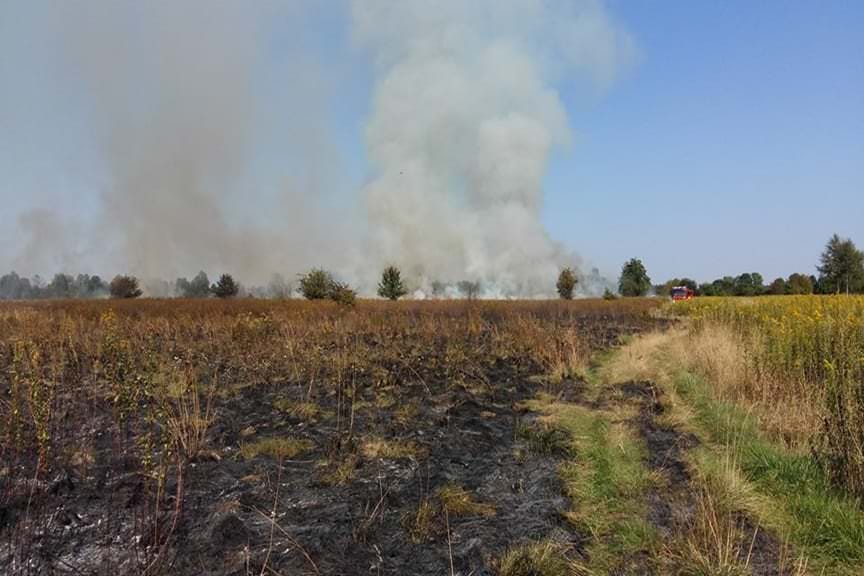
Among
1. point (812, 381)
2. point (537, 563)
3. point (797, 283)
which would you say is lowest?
point (537, 563)

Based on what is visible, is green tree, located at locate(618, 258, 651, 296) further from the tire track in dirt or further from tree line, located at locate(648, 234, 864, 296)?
the tire track in dirt

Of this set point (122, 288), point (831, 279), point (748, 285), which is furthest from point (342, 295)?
point (748, 285)

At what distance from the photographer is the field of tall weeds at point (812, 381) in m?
4.36

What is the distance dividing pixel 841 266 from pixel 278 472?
4180cm

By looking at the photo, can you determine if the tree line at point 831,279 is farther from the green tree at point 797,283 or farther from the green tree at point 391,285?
the green tree at point 391,285

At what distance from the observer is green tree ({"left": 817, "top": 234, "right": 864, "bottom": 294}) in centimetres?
3173

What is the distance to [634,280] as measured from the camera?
65.2 metres

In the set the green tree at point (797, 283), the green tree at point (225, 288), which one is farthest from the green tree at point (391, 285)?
the green tree at point (797, 283)

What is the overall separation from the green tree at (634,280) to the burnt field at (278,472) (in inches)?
2325

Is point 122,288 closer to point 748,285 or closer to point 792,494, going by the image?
point 792,494

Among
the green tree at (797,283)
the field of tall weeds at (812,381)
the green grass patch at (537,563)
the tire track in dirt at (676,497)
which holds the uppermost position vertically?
the green tree at (797,283)

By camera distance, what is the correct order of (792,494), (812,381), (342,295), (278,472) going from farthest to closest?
(342,295) → (812,381) → (278,472) → (792,494)

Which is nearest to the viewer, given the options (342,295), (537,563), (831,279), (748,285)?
(537,563)

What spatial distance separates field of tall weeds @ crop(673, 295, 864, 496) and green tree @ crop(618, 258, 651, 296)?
183ft
